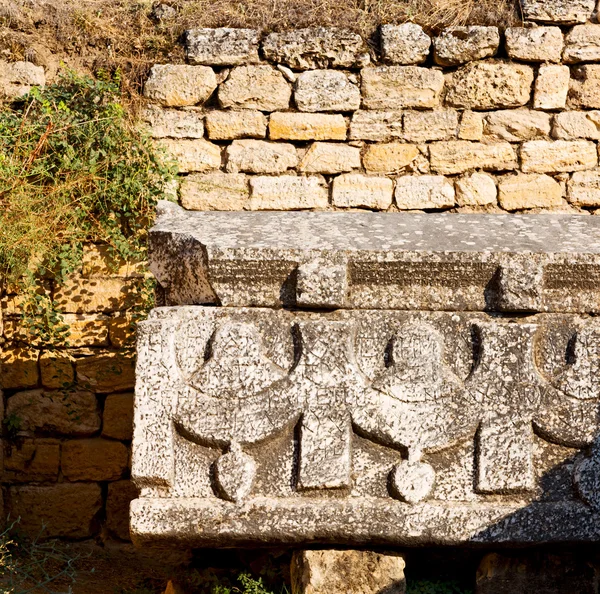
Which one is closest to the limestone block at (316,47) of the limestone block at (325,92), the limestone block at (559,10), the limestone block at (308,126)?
the limestone block at (325,92)

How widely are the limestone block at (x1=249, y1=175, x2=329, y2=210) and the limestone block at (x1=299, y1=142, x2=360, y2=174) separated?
0.08m

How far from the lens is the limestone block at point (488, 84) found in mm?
4301

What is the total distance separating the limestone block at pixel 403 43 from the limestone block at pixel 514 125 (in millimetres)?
469

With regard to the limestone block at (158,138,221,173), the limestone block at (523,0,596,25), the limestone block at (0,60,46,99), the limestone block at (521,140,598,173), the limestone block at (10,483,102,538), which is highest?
the limestone block at (523,0,596,25)

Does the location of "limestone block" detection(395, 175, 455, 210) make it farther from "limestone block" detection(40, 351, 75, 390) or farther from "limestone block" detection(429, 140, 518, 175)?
"limestone block" detection(40, 351, 75, 390)

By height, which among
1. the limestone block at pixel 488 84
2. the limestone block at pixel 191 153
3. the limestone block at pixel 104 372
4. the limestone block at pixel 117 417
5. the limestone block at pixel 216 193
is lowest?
the limestone block at pixel 117 417

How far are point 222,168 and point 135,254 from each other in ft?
2.03

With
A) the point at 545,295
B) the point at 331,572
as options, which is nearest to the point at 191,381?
the point at 331,572

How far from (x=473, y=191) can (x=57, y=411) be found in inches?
91.0

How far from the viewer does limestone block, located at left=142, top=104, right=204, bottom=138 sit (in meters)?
4.26

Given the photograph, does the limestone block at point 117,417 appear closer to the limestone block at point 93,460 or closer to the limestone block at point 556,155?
the limestone block at point 93,460

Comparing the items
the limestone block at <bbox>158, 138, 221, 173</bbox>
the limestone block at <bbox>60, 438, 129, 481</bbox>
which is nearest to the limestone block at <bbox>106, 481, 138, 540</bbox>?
the limestone block at <bbox>60, 438, 129, 481</bbox>

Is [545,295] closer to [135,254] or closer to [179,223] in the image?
[179,223]

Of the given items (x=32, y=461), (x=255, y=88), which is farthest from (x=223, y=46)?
(x=32, y=461)
